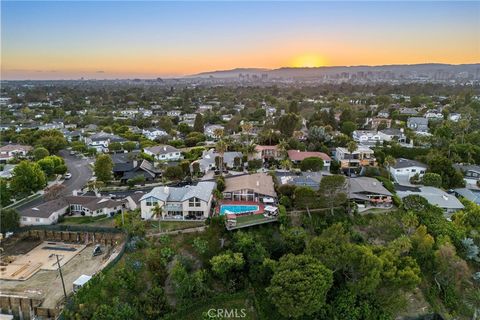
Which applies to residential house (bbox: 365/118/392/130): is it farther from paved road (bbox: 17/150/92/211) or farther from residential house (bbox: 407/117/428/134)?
paved road (bbox: 17/150/92/211)

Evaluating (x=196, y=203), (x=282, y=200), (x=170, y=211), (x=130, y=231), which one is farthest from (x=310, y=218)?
(x=130, y=231)

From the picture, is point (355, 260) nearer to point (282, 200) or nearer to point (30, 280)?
point (282, 200)

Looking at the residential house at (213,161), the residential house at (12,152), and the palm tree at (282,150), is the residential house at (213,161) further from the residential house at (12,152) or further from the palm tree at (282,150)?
the residential house at (12,152)

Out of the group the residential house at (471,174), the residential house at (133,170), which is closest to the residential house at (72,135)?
the residential house at (133,170)

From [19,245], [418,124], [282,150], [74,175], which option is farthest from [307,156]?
[418,124]

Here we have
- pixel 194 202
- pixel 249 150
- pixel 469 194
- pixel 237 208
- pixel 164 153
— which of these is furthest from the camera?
pixel 164 153

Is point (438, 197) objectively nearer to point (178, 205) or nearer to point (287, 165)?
point (287, 165)
